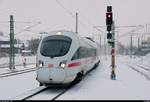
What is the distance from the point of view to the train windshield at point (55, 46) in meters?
17.6

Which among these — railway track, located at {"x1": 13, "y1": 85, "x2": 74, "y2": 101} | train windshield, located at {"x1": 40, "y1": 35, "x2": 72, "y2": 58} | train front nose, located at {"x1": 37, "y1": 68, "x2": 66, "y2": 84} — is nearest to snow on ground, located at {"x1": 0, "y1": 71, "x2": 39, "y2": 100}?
railway track, located at {"x1": 13, "y1": 85, "x2": 74, "y2": 101}

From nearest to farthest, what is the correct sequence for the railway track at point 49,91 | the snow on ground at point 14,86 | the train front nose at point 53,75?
the railway track at point 49,91 → the snow on ground at point 14,86 → the train front nose at point 53,75

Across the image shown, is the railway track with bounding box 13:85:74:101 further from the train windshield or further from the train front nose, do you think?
the train windshield

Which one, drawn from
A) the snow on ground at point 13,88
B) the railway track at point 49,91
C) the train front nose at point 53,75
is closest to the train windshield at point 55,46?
the train front nose at point 53,75

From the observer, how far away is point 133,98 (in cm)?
1404

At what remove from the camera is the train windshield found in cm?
1765

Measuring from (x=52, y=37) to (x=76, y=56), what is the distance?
181cm

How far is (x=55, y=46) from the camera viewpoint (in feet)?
58.6

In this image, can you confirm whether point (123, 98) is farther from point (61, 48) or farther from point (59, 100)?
point (61, 48)

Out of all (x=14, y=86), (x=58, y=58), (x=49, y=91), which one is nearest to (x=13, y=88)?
(x=14, y=86)

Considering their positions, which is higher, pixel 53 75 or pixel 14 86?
pixel 53 75

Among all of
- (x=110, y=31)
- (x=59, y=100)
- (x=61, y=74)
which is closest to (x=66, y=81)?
(x=61, y=74)

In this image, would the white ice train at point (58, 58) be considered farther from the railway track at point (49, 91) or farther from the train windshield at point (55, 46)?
the railway track at point (49, 91)

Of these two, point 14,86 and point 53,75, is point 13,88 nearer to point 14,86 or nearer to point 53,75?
point 14,86
